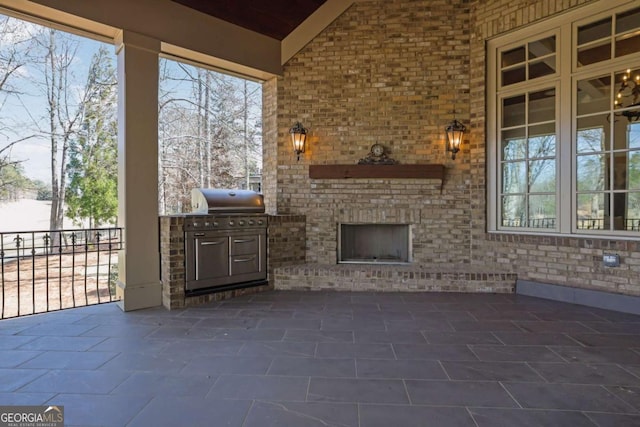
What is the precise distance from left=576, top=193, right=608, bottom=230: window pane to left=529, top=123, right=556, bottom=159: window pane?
65 centimetres

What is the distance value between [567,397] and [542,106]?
3657mm

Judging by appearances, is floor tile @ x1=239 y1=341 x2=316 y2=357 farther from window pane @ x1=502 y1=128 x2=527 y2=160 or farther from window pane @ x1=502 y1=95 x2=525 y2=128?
window pane @ x1=502 y1=95 x2=525 y2=128

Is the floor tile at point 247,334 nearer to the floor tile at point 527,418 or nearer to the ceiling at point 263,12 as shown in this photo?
the floor tile at point 527,418

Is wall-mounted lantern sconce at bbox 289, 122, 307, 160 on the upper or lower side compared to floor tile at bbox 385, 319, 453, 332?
upper

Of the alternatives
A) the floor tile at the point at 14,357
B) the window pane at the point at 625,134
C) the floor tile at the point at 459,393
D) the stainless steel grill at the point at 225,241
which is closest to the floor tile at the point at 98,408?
the floor tile at the point at 14,357

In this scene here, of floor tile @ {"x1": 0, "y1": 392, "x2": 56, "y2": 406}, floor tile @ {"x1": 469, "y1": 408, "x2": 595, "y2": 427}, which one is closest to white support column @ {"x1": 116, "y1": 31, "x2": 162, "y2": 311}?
floor tile @ {"x1": 0, "y1": 392, "x2": 56, "y2": 406}

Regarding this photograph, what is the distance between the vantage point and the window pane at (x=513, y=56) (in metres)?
4.55

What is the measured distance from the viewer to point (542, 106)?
438 cm

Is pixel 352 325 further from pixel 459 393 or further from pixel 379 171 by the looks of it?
pixel 379 171

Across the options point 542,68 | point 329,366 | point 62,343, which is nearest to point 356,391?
point 329,366

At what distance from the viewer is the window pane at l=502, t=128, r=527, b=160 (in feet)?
15.0

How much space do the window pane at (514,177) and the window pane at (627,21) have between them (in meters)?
1.66

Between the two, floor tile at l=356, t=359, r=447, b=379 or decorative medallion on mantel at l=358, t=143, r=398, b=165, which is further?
decorative medallion on mantel at l=358, t=143, r=398, b=165

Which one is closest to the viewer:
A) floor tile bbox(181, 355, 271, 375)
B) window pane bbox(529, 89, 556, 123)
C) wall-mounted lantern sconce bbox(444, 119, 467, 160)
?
floor tile bbox(181, 355, 271, 375)
